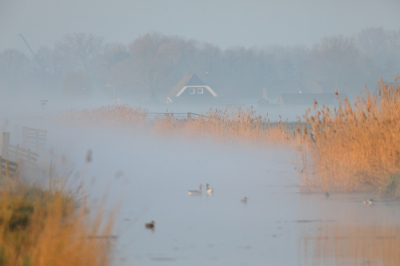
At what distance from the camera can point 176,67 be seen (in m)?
108

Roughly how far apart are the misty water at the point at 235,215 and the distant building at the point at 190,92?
237 ft

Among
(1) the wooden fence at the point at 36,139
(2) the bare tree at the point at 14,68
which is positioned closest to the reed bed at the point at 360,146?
(1) the wooden fence at the point at 36,139

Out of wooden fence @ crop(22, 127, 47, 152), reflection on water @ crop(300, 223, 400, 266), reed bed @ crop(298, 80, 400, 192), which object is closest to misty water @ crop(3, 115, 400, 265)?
reflection on water @ crop(300, 223, 400, 266)

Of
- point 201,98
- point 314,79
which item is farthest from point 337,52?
point 201,98

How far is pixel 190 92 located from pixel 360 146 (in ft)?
266

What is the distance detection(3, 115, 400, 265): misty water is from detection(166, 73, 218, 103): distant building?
7230 centimetres

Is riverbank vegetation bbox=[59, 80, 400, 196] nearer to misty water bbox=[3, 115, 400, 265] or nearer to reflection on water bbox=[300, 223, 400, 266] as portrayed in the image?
misty water bbox=[3, 115, 400, 265]

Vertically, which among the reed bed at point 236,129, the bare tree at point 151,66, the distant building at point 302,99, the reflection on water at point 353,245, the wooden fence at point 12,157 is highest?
the bare tree at point 151,66

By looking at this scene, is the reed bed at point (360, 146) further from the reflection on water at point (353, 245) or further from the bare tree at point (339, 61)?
the bare tree at point (339, 61)

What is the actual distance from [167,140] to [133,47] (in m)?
77.5

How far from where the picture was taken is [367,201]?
10758 millimetres

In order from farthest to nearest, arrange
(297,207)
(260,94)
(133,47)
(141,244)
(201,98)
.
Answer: (260,94) < (133,47) < (201,98) < (297,207) < (141,244)

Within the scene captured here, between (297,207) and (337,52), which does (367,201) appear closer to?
(297,207)

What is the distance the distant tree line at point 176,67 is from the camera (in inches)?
3882
